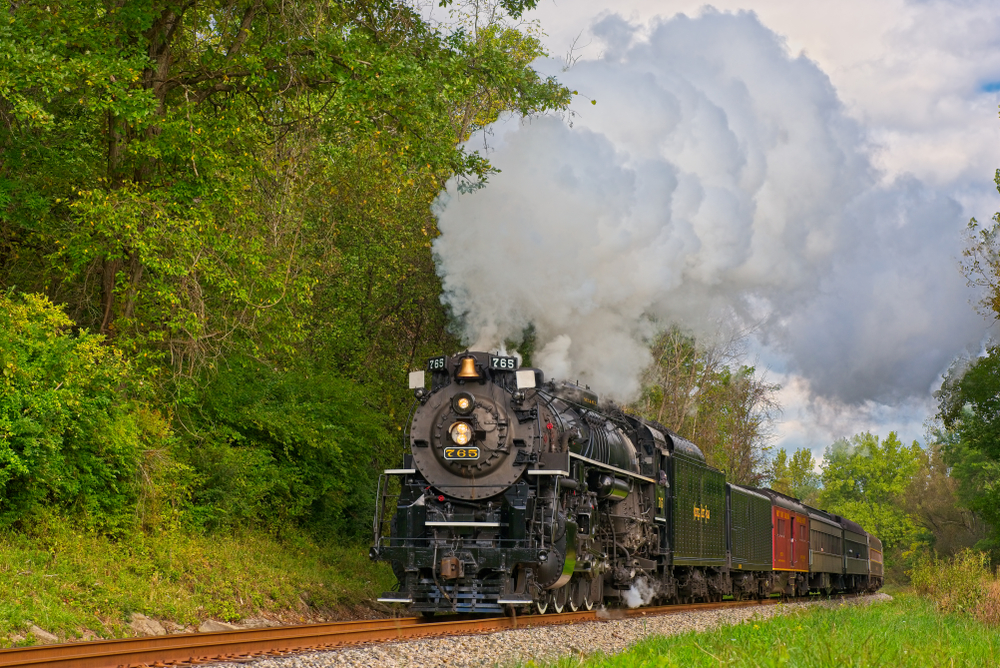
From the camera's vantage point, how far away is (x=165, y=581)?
46.3 feet

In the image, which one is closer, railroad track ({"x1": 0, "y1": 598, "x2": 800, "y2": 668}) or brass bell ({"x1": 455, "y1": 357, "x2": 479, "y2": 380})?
railroad track ({"x1": 0, "y1": 598, "x2": 800, "y2": 668})

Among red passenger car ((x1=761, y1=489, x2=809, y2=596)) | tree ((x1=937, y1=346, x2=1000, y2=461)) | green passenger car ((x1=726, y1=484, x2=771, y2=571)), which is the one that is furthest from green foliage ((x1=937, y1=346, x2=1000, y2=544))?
green passenger car ((x1=726, y1=484, x2=771, y2=571))

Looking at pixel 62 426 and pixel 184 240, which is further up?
pixel 184 240

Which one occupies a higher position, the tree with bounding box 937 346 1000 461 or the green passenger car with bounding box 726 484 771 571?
the tree with bounding box 937 346 1000 461

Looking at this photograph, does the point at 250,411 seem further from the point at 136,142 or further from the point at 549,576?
the point at 549,576

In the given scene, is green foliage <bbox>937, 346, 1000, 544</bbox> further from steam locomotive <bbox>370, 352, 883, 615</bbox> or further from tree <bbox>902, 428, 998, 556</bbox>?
steam locomotive <bbox>370, 352, 883, 615</bbox>

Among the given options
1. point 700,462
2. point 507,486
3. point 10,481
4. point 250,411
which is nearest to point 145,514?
point 10,481

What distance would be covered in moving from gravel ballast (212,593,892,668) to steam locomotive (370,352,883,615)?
1.08 meters

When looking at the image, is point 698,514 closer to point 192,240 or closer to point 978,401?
point 192,240

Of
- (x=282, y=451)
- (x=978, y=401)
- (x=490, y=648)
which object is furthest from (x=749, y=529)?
(x=978, y=401)

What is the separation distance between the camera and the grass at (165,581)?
11445mm

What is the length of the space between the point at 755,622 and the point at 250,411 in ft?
33.4

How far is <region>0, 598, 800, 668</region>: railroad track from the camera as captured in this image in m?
8.22

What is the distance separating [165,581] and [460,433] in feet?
15.4
